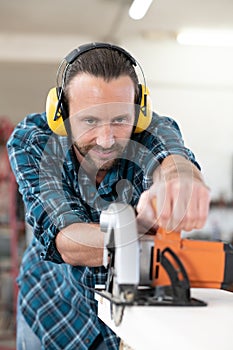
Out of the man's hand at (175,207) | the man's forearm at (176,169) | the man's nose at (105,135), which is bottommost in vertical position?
the man's hand at (175,207)

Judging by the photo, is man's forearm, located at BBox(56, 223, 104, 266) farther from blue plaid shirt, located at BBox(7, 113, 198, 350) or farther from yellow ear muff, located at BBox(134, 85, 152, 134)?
yellow ear muff, located at BBox(134, 85, 152, 134)

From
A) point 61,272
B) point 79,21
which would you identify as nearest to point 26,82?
point 79,21

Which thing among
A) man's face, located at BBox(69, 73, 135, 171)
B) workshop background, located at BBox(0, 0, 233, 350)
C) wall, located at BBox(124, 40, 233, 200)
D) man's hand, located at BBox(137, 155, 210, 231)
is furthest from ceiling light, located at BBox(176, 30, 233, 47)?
man's hand, located at BBox(137, 155, 210, 231)

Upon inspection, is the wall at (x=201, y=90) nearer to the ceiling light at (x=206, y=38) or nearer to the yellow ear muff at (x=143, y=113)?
the ceiling light at (x=206, y=38)

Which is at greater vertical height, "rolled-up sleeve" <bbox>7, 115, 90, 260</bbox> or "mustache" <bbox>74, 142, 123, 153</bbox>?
"mustache" <bbox>74, 142, 123, 153</bbox>

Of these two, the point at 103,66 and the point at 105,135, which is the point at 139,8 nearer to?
the point at 103,66

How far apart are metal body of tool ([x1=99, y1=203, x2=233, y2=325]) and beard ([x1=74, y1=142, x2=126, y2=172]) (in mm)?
514

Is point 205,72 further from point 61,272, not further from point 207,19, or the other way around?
point 61,272

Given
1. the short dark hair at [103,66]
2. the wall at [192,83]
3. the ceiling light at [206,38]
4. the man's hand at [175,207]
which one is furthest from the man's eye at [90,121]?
the wall at [192,83]

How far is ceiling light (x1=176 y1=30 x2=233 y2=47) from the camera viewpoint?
303 inches

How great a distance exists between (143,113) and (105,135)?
22 cm

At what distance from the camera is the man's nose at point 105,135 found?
1700 mm

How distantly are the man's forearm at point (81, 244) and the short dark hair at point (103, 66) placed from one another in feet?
1.28

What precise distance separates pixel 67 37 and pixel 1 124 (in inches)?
73.7
